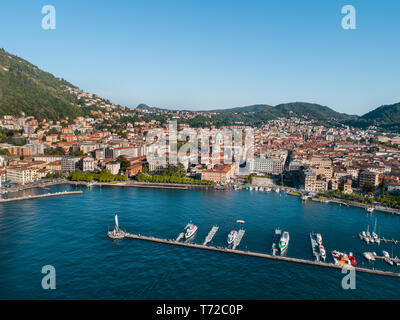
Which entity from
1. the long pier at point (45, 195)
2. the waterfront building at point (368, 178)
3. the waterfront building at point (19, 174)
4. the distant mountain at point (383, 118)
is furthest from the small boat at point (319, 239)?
the distant mountain at point (383, 118)

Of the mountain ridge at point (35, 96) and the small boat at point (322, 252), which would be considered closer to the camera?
the small boat at point (322, 252)

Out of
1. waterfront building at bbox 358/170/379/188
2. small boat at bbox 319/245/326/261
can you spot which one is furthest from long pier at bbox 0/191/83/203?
waterfront building at bbox 358/170/379/188

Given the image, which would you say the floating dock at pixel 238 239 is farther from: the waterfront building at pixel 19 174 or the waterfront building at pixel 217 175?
the waterfront building at pixel 19 174

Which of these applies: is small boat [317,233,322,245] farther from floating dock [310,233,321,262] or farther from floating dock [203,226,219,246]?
floating dock [203,226,219,246]

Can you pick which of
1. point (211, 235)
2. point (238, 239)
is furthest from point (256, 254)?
point (211, 235)

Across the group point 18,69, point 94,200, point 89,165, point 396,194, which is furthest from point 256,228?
point 18,69

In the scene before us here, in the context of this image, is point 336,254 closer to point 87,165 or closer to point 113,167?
point 113,167
